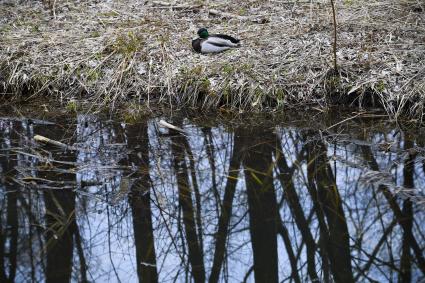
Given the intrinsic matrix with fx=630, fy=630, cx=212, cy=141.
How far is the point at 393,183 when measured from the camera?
16.9 ft

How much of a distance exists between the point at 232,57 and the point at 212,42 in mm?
301

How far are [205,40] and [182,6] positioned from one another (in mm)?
1610

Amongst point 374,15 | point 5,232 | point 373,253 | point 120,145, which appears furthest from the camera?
point 374,15

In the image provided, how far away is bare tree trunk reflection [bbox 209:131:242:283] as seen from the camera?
172 inches

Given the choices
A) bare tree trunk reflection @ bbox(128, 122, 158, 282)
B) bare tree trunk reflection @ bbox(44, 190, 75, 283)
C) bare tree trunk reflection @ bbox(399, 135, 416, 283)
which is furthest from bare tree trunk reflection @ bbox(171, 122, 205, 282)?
bare tree trunk reflection @ bbox(399, 135, 416, 283)

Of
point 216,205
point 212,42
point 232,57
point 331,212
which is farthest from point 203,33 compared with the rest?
point 331,212

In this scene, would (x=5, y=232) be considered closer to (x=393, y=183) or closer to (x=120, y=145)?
(x=120, y=145)

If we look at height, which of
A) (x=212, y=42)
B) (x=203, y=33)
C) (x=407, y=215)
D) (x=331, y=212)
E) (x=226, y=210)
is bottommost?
(x=407, y=215)

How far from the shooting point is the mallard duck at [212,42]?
7.58m

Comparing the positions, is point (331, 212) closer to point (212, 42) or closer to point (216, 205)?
point (216, 205)

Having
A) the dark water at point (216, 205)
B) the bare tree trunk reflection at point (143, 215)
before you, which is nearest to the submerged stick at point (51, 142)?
the dark water at point (216, 205)

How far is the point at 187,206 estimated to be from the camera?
201 inches

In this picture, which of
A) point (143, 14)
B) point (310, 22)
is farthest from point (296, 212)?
point (143, 14)

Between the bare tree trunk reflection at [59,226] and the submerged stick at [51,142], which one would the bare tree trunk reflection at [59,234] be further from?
the submerged stick at [51,142]
